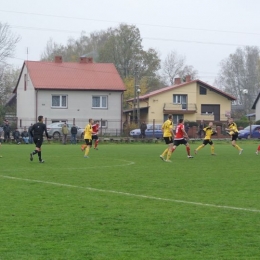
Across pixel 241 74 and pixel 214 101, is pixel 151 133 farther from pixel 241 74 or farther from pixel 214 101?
pixel 241 74

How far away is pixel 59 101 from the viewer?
6744 centimetres

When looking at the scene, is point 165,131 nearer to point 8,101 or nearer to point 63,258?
point 63,258

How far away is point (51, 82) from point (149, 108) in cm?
1517

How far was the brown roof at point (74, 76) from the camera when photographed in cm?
6738

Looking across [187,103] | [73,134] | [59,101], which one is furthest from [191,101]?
[73,134]

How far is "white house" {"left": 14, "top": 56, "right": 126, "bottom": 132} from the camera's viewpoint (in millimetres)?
66562

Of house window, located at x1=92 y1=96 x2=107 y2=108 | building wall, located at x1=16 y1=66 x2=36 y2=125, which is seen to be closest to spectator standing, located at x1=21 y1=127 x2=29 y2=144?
building wall, located at x1=16 y1=66 x2=36 y2=125

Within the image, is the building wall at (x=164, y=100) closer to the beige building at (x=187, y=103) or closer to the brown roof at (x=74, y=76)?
the beige building at (x=187, y=103)

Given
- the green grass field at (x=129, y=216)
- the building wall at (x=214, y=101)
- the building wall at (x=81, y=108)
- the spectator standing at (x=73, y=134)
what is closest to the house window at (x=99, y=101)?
the building wall at (x=81, y=108)

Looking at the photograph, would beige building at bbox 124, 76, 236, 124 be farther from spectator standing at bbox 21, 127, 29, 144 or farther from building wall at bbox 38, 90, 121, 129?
spectator standing at bbox 21, 127, 29, 144

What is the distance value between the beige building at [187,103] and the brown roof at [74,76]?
8763 millimetres

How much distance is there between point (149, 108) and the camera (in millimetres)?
78125

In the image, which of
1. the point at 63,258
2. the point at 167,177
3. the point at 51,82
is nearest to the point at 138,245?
the point at 63,258

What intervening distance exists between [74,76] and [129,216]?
5918 centimetres
